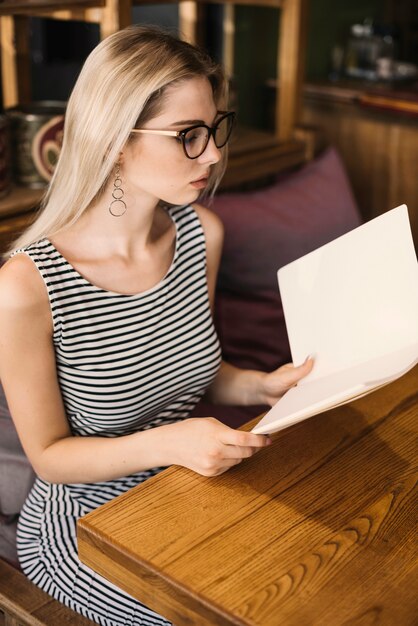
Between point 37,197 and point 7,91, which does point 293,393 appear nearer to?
point 37,197

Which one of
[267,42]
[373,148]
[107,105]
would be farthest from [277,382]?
[267,42]

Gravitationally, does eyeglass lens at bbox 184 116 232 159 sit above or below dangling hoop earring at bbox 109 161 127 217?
above

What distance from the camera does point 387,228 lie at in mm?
1077

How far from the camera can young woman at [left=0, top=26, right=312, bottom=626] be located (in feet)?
3.98

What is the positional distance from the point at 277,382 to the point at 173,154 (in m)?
0.41

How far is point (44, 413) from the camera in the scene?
1242 mm

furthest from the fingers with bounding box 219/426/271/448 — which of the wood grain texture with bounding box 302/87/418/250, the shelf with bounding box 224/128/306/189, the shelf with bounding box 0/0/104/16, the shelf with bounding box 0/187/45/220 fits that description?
the wood grain texture with bounding box 302/87/418/250

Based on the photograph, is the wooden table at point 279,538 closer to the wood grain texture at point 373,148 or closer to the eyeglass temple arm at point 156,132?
the eyeglass temple arm at point 156,132

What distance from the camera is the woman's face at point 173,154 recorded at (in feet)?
4.09

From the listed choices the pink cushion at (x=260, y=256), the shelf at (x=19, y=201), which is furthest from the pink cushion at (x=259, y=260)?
the shelf at (x=19, y=201)

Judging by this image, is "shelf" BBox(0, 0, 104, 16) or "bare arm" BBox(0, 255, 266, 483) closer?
"bare arm" BBox(0, 255, 266, 483)

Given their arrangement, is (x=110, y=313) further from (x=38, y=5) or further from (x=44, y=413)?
(x=38, y=5)

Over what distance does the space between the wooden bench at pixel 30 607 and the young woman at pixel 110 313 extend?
3cm

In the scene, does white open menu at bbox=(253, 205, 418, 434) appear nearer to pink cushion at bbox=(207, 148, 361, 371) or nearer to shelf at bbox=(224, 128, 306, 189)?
pink cushion at bbox=(207, 148, 361, 371)
